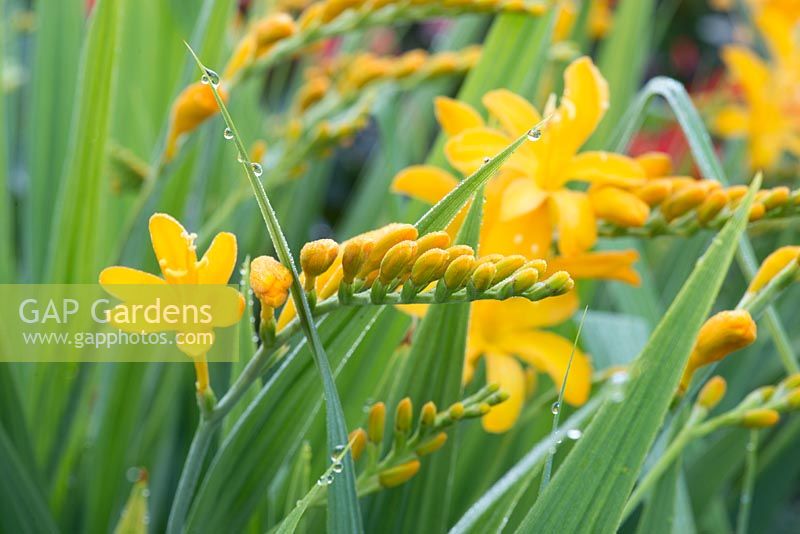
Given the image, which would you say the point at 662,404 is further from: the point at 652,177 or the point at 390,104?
the point at 390,104

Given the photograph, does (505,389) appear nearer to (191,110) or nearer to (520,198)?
(520,198)

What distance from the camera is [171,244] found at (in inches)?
20.6

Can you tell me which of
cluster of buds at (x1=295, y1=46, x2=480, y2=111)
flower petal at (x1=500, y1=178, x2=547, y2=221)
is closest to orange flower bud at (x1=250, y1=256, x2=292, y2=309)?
flower petal at (x1=500, y1=178, x2=547, y2=221)

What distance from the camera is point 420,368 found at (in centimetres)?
67

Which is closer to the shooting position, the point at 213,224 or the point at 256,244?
the point at 213,224

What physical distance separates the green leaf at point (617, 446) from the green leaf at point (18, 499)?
40cm

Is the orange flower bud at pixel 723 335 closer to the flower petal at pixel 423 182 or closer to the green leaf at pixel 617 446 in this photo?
the green leaf at pixel 617 446

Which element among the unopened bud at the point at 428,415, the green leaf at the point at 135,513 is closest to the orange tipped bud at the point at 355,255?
the unopened bud at the point at 428,415

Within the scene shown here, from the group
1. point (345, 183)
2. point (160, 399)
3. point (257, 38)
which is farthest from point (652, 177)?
point (345, 183)

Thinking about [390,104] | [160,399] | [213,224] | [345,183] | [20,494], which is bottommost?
[20,494]

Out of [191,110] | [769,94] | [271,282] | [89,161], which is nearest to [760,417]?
[271,282]

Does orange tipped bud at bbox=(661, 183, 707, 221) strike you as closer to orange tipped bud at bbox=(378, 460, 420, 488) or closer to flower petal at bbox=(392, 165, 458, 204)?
flower petal at bbox=(392, 165, 458, 204)

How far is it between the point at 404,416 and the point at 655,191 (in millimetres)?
251

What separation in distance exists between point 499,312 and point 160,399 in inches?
14.5
